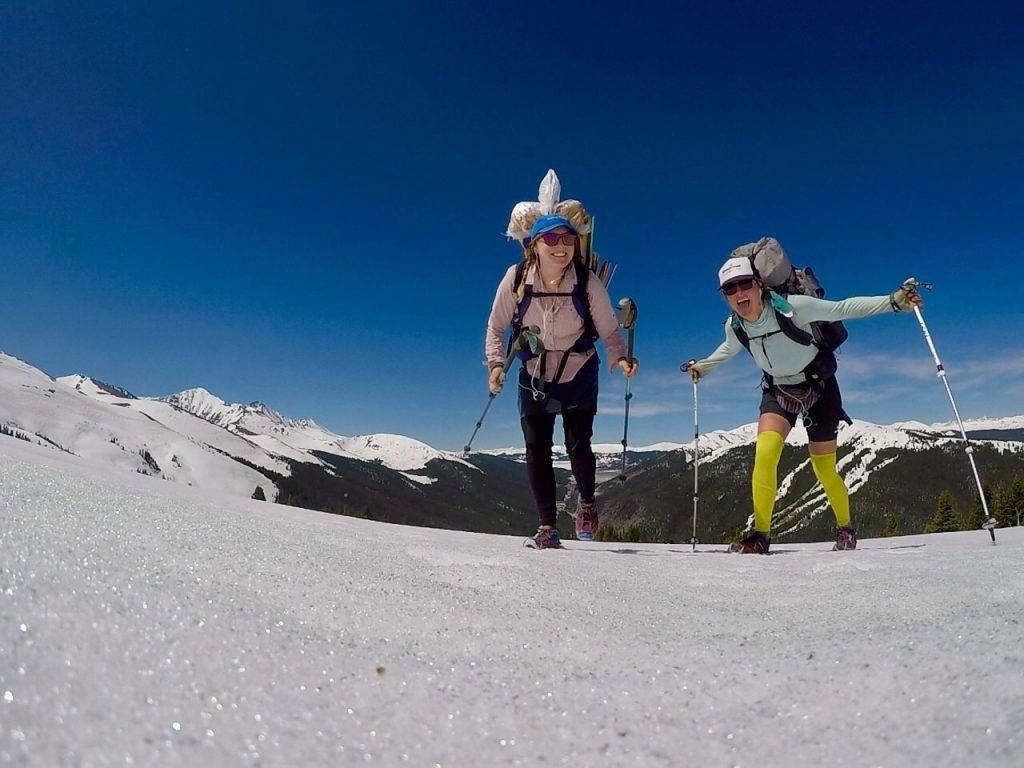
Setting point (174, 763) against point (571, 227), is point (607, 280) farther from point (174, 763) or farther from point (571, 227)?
point (174, 763)

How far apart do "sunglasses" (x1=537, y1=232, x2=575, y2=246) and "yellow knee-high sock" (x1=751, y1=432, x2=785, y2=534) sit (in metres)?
2.70

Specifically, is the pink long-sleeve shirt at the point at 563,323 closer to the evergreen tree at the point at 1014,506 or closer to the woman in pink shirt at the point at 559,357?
the woman in pink shirt at the point at 559,357

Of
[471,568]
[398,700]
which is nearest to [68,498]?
[471,568]

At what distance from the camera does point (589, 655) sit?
1.47 m

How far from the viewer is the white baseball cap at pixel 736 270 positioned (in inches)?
204

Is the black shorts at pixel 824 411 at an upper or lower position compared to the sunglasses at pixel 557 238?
lower

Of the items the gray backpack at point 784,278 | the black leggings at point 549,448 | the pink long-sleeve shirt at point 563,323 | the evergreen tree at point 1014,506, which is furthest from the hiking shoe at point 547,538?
the evergreen tree at point 1014,506

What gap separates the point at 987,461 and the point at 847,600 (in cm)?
23517

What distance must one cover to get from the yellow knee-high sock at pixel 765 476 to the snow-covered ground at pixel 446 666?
3.22 meters

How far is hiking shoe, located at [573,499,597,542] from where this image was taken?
5.64 m

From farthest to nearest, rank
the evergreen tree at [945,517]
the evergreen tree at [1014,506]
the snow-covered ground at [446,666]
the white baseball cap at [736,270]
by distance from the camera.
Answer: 1. the evergreen tree at [945,517]
2. the evergreen tree at [1014,506]
3. the white baseball cap at [736,270]
4. the snow-covered ground at [446,666]

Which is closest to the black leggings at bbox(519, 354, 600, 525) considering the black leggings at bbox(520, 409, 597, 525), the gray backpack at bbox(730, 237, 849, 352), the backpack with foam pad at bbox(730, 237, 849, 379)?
the black leggings at bbox(520, 409, 597, 525)

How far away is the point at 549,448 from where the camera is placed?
5.66 m

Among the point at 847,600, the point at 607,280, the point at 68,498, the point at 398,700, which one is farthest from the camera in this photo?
the point at 607,280
